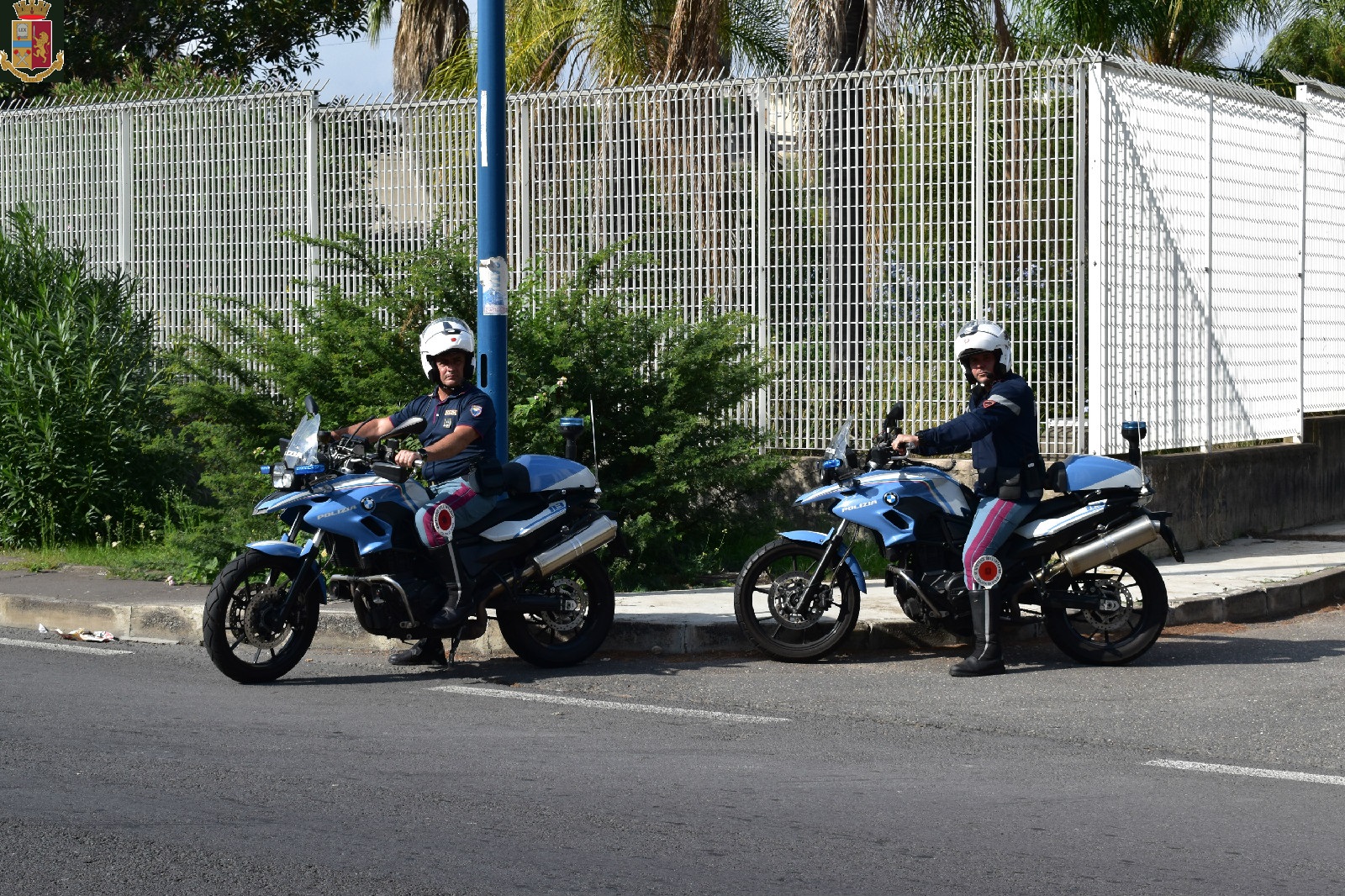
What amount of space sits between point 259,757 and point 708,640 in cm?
346

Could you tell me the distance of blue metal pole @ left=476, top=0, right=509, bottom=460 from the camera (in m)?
10.1

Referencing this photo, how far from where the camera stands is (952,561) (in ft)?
28.5

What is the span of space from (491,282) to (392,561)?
245 cm

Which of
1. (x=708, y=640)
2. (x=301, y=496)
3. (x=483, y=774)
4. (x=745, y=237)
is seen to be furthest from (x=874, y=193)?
(x=483, y=774)

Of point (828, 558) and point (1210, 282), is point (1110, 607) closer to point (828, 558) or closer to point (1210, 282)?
point (828, 558)

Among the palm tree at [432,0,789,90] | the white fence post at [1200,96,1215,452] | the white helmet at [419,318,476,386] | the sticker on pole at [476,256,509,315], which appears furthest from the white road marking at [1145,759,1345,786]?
the palm tree at [432,0,789,90]

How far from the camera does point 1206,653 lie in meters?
9.16

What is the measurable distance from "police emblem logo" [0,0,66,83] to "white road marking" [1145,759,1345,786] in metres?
21.2

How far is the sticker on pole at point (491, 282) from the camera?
10117 millimetres

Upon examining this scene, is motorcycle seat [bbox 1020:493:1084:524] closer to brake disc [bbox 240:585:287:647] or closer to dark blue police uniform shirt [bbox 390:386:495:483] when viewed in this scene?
dark blue police uniform shirt [bbox 390:386:495:483]

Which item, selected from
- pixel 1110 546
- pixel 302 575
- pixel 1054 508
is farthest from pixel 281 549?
pixel 1110 546

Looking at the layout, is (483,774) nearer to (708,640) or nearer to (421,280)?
(708,640)

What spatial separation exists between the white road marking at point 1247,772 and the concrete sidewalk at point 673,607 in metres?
2.98

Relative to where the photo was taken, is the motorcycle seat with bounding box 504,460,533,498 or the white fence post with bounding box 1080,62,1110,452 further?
the white fence post with bounding box 1080,62,1110,452
